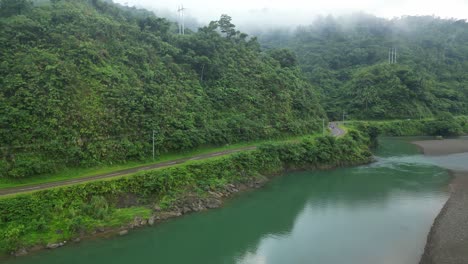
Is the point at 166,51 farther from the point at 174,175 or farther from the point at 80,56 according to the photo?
the point at 174,175

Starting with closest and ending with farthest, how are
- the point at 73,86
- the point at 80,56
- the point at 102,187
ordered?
the point at 102,187 < the point at 73,86 < the point at 80,56

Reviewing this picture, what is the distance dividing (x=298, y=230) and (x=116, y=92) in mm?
20125

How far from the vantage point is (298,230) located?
24.5 meters

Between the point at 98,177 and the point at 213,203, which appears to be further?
the point at 213,203

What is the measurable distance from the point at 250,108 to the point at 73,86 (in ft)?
69.6

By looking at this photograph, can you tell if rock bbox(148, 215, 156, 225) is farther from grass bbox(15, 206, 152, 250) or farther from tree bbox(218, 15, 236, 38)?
tree bbox(218, 15, 236, 38)

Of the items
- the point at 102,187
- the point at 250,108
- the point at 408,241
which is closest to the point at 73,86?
the point at 102,187

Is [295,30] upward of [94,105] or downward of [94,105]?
upward

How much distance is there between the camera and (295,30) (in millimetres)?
139250

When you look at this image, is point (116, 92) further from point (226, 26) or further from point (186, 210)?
point (226, 26)

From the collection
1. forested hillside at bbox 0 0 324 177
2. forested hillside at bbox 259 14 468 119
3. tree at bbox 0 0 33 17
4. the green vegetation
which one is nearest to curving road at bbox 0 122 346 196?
forested hillside at bbox 0 0 324 177

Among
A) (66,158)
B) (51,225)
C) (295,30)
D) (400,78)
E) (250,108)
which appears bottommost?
(51,225)

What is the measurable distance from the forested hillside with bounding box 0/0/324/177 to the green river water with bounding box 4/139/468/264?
A: 8581 millimetres

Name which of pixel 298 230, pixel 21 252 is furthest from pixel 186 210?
pixel 21 252
